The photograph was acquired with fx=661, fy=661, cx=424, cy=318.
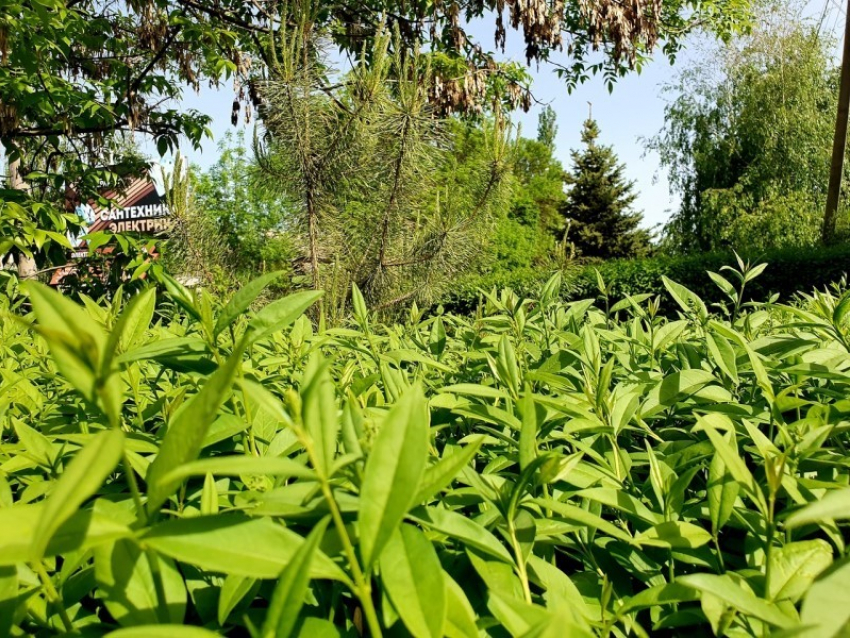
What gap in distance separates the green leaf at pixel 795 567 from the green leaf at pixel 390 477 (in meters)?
0.30

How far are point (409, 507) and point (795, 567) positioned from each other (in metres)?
0.33

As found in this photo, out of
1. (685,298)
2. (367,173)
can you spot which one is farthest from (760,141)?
(685,298)

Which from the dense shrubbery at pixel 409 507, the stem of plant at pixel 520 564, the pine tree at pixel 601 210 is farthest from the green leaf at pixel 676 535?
the pine tree at pixel 601 210

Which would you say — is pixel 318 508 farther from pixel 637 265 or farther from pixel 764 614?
pixel 637 265

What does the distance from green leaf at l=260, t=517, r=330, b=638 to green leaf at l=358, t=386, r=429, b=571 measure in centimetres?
5

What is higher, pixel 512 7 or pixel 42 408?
pixel 512 7

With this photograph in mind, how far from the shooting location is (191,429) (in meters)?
0.38

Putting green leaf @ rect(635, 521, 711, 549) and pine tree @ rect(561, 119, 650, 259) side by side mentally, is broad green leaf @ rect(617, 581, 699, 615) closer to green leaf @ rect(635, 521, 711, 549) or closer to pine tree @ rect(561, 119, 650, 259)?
green leaf @ rect(635, 521, 711, 549)

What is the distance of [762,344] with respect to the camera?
975 mm

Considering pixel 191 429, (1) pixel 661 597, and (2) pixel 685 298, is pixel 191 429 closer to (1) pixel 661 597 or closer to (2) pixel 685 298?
(1) pixel 661 597

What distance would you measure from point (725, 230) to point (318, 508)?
68.3 feet

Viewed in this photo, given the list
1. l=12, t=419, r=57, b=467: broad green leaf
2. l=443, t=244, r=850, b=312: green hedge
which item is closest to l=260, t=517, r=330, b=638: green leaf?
l=12, t=419, r=57, b=467: broad green leaf

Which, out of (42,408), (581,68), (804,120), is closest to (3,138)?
(42,408)

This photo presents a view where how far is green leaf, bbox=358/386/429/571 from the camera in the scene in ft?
1.27
